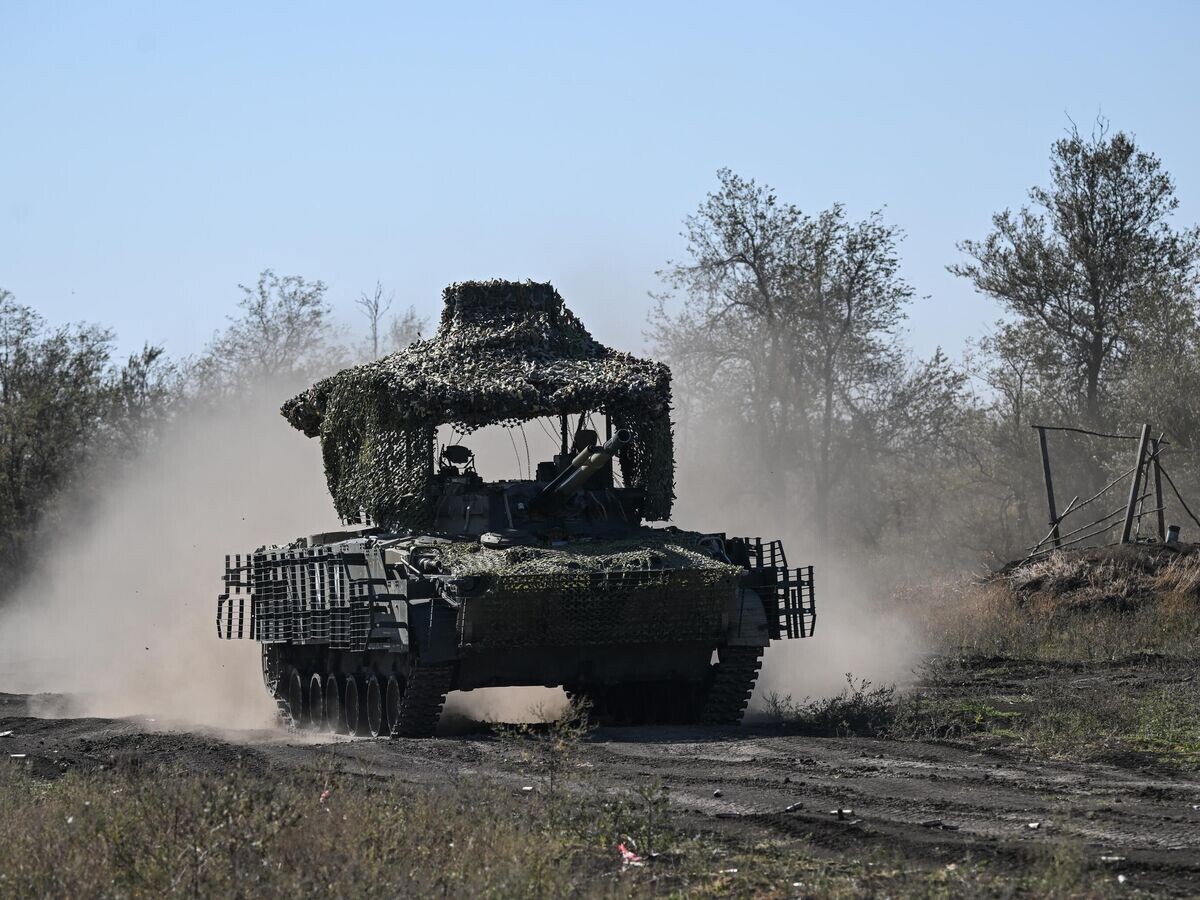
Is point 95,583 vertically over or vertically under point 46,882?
over

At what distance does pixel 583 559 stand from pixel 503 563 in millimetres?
717

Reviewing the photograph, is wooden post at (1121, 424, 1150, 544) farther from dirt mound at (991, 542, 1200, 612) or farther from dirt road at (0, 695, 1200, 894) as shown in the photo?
dirt road at (0, 695, 1200, 894)

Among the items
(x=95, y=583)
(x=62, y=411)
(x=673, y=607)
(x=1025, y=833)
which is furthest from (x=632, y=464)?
(x=62, y=411)

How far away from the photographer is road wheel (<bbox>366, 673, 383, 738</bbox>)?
17547 mm

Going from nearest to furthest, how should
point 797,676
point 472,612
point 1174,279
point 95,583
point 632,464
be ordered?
point 472,612 < point 632,464 < point 797,676 < point 95,583 < point 1174,279

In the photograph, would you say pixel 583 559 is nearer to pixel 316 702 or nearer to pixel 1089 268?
pixel 316 702

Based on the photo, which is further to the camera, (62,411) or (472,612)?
(62,411)

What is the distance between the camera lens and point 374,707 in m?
17.7

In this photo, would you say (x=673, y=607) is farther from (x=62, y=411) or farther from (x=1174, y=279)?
(x=62, y=411)

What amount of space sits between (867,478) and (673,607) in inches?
1264

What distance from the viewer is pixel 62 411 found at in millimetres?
48188

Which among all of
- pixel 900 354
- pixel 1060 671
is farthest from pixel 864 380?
pixel 1060 671

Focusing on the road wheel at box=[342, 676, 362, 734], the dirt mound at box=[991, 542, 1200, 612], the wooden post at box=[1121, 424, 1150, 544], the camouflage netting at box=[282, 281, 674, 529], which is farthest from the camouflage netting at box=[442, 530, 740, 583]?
the wooden post at box=[1121, 424, 1150, 544]

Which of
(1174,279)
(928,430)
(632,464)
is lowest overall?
(632,464)
